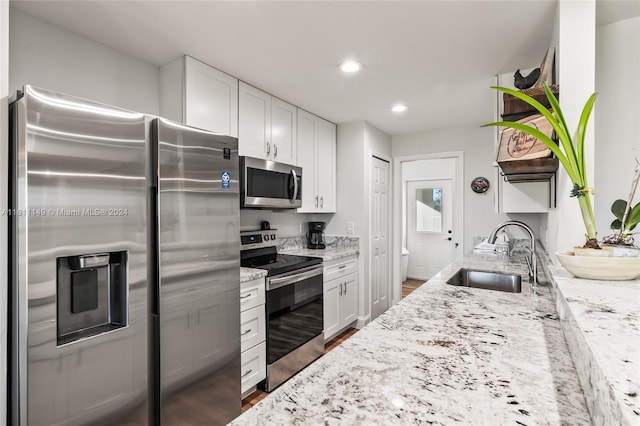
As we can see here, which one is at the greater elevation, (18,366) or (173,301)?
(173,301)

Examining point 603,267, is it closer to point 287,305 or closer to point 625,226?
point 625,226

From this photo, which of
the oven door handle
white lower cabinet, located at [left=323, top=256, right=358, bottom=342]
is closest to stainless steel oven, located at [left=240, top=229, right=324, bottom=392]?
the oven door handle

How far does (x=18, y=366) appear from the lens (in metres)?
1.09

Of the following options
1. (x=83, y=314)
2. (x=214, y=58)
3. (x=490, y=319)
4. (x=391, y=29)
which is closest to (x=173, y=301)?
(x=83, y=314)

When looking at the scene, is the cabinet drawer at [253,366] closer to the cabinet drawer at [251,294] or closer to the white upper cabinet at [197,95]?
the cabinet drawer at [251,294]

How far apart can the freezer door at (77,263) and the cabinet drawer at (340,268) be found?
178cm

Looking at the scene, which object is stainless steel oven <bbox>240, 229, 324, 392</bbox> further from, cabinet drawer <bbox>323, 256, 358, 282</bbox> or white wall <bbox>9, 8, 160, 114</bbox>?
white wall <bbox>9, 8, 160, 114</bbox>

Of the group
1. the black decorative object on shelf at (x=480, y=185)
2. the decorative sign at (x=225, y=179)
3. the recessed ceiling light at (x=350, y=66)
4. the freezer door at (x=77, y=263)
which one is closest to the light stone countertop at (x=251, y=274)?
the decorative sign at (x=225, y=179)

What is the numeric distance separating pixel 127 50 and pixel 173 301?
157 cm

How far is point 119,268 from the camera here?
1.35 meters

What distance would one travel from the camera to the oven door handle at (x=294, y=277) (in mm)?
2273

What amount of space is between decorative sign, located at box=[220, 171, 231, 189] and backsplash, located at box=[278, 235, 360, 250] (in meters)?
1.58

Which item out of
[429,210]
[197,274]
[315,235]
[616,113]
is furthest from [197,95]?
[429,210]

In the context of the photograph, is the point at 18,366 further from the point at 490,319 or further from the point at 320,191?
the point at 320,191
